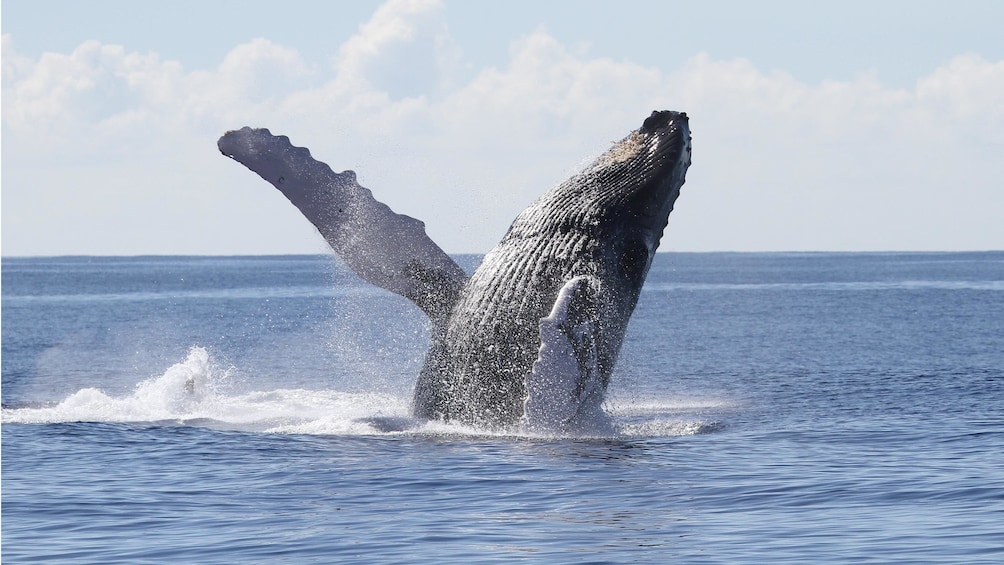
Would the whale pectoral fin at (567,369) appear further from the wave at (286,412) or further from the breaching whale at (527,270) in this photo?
the wave at (286,412)

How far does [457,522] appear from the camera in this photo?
1064 centimetres

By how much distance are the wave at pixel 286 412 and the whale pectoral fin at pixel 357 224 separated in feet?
4.58

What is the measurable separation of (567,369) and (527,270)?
1162 millimetres

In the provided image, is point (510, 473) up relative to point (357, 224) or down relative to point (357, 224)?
down

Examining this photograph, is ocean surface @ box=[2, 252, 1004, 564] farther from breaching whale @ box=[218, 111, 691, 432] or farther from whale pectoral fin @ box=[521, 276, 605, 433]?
breaching whale @ box=[218, 111, 691, 432]

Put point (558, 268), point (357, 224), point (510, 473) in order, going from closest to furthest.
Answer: point (510, 473) < point (558, 268) < point (357, 224)

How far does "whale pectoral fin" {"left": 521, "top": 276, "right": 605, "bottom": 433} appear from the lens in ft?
43.3

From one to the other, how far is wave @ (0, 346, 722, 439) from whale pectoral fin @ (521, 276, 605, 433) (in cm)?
29

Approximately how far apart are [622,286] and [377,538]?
4.51m

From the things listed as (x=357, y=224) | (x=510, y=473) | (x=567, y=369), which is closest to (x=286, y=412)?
(x=357, y=224)

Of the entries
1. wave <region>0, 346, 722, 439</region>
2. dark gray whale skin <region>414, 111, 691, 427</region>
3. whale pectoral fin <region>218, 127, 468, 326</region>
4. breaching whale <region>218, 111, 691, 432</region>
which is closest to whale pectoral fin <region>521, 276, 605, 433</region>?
breaching whale <region>218, 111, 691, 432</region>

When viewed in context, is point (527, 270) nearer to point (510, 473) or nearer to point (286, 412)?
point (510, 473)

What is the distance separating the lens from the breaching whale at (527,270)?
528 inches

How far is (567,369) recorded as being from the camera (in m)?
13.3
